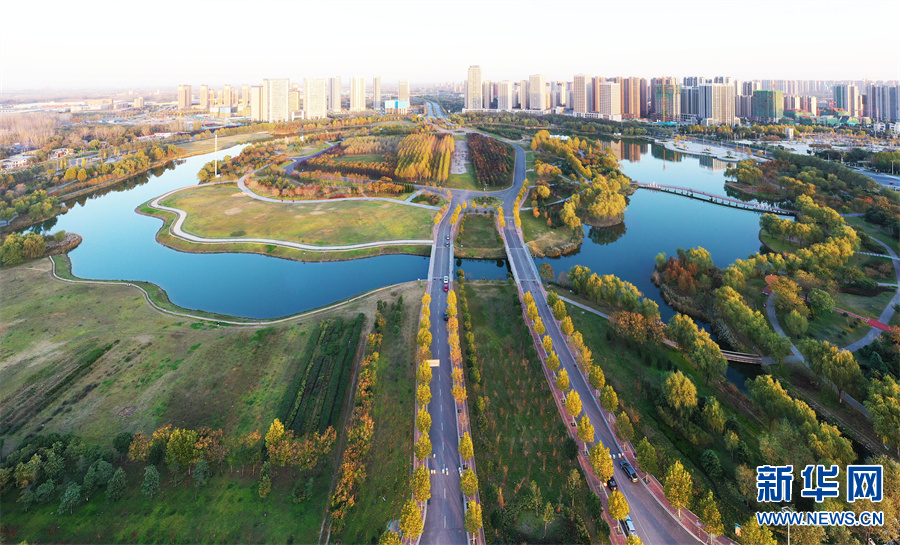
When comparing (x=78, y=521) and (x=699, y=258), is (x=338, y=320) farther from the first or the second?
(x=699, y=258)

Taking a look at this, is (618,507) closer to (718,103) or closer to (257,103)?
(718,103)

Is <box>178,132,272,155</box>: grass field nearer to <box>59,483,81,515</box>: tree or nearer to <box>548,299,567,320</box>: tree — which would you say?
<box>59,483,81,515</box>: tree

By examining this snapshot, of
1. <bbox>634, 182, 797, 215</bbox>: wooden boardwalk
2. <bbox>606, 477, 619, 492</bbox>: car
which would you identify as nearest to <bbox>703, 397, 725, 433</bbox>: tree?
<bbox>606, 477, 619, 492</bbox>: car

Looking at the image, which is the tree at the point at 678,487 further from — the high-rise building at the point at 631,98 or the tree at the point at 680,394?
the high-rise building at the point at 631,98

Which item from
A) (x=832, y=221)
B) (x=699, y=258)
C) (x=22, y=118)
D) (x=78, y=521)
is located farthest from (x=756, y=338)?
(x=22, y=118)

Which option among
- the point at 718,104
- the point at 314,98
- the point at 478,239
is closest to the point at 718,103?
the point at 718,104

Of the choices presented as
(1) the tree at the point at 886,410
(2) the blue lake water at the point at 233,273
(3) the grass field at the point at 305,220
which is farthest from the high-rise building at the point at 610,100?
(1) the tree at the point at 886,410
